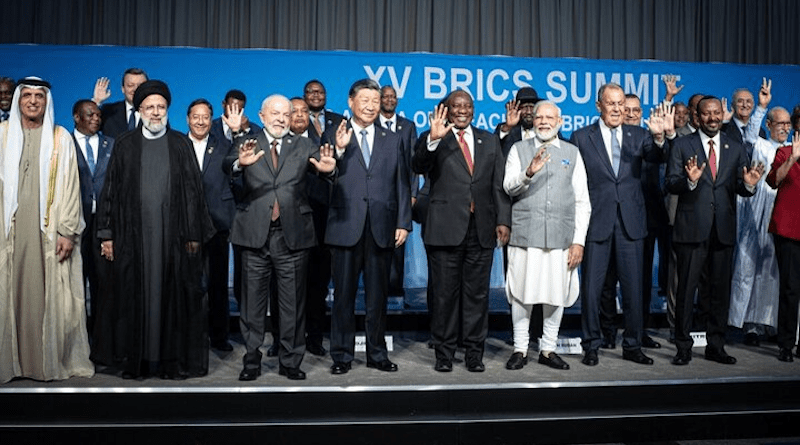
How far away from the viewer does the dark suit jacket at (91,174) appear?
16.4 feet

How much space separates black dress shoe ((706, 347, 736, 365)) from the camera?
485cm

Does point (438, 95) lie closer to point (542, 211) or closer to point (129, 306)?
→ point (542, 211)

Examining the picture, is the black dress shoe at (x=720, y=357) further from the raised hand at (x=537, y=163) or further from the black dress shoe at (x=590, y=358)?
the raised hand at (x=537, y=163)

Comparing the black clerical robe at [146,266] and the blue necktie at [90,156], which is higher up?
the blue necktie at [90,156]

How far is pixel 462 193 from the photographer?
4594 mm

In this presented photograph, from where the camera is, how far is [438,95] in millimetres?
7328

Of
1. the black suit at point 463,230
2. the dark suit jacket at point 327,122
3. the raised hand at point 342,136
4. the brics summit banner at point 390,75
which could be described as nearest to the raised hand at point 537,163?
the black suit at point 463,230

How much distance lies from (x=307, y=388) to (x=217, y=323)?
1.34 m

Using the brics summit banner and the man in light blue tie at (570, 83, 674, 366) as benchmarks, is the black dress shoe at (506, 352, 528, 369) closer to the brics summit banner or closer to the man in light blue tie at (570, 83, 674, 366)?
the man in light blue tie at (570, 83, 674, 366)

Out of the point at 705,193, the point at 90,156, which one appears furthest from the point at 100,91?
the point at 705,193

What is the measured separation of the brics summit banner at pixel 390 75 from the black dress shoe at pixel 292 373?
Answer: 3.24 metres

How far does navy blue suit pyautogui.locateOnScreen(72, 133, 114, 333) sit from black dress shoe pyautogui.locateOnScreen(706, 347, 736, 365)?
12.4 feet

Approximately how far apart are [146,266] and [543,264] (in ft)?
7.31

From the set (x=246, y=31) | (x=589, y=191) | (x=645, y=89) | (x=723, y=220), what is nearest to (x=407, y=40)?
(x=246, y=31)
